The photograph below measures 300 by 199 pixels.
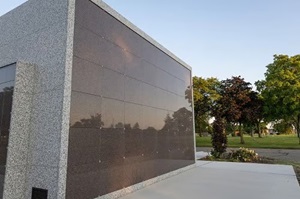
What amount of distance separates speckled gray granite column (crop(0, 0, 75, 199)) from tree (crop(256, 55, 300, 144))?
95.3 feet

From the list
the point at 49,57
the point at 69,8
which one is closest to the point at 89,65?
the point at 49,57

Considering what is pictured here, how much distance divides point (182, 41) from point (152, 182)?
705cm

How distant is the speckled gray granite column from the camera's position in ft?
17.1

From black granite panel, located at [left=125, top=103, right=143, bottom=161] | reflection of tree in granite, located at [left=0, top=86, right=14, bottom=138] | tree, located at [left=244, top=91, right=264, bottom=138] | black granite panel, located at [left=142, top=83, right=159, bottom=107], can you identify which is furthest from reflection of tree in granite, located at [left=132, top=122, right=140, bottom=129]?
tree, located at [left=244, top=91, right=264, bottom=138]

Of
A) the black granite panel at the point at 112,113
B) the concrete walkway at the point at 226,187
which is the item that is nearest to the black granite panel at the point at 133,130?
the black granite panel at the point at 112,113

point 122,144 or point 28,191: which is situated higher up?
point 122,144

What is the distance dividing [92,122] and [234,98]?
2764cm

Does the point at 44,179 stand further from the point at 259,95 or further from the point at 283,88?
the point at 259,95

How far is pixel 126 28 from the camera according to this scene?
315 inches

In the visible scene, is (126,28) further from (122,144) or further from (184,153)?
(184,153)

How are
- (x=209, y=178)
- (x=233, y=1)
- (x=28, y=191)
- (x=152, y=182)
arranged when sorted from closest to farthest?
(x=28, y=191) → (x=152, y=182) → (x=209, y=178) → (x=233, y=1)

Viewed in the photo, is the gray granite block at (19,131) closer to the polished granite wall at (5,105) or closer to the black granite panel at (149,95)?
the polished granite wall at (5,105)

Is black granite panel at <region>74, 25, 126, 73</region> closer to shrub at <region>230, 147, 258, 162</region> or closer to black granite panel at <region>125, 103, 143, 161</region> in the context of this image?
black granite panel at <region>125, 103, 143, 161</region>

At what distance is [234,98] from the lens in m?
30.5
